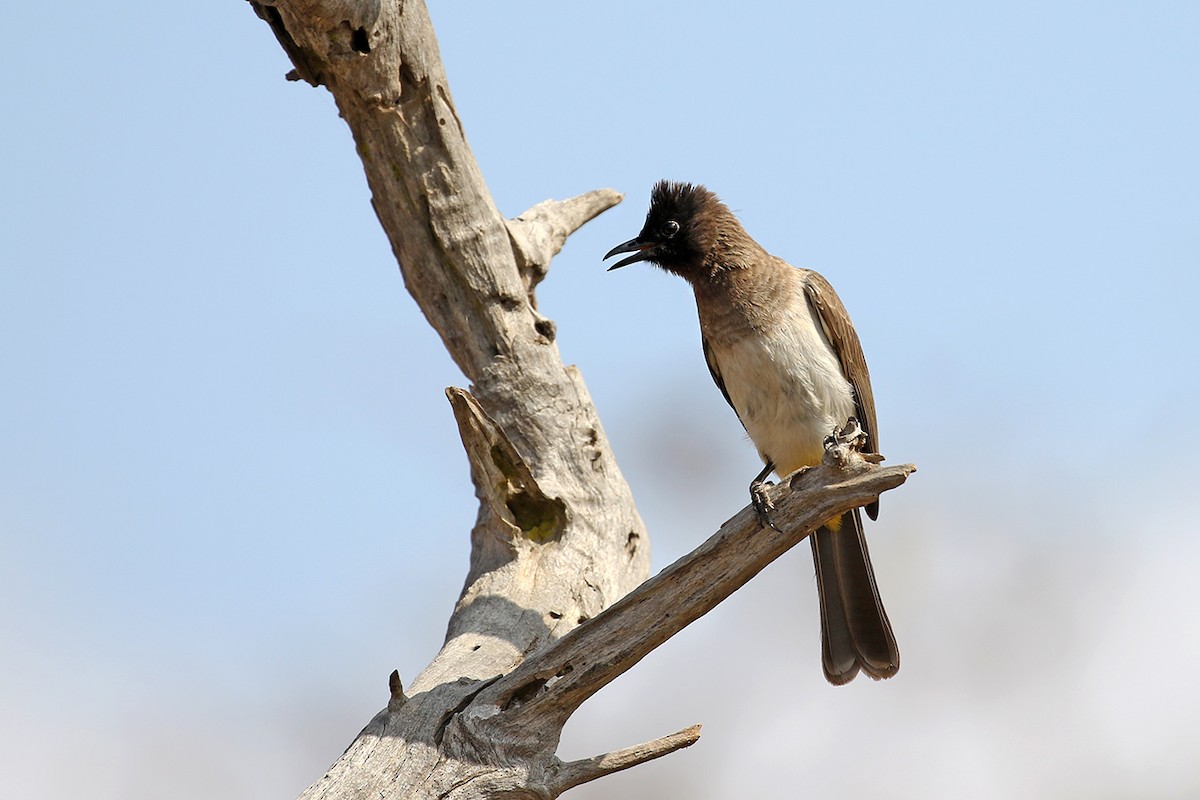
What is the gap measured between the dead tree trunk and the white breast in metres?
0.68

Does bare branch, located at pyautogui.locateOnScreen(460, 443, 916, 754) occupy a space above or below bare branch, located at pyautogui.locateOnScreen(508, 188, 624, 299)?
below

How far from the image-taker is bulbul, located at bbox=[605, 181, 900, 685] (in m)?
4.44

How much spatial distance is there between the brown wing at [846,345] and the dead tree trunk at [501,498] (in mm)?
981

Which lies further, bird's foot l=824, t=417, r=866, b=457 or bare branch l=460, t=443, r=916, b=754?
bare branch l=460, t=443, r=916, b=754

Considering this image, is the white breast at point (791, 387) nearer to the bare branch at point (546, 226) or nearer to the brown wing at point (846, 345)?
the brown wing at point (846, 345)

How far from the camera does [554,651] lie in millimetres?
3342

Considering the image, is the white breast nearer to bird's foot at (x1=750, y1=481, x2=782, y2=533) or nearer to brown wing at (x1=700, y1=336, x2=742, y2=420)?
brown wing at (x1=700, y1=336, x2=742, y2=420)

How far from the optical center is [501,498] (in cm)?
458

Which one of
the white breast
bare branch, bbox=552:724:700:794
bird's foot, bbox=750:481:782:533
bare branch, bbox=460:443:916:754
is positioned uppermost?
the white breast

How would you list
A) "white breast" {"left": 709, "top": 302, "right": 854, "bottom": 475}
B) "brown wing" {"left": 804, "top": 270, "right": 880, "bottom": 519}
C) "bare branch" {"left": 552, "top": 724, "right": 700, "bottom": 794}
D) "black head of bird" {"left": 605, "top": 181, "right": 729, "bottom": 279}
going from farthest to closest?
"black head of bird" {"left": 605, "top": 181, "right": 729, "bottom": 279}
"brown wing" {"left": 804, "top": 270, "right": 880, "bottom": 519}
"white breast" {"left": 709, "top": 302, "right": 854, "bottom": 475}
"bare branch" {"left": 552, "top": 724, "right": 700, "bottom": 794}

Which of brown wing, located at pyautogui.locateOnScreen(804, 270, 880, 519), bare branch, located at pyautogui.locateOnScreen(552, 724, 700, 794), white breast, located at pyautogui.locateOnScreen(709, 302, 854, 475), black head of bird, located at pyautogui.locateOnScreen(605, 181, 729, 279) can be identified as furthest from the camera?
black head of bird, located at pyautogui.locateOnScreen(605, 181, 729, 279)

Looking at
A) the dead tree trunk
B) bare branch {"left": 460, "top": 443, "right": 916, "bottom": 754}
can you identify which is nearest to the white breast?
the dead tree trunk

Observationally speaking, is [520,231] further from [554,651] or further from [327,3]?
[554,651]

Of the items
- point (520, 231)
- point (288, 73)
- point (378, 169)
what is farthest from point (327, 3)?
point (520, 231)
